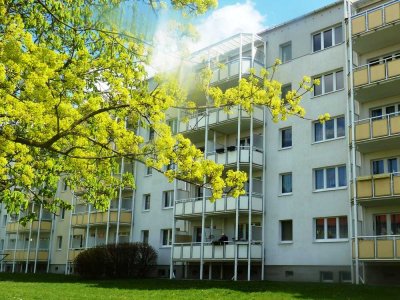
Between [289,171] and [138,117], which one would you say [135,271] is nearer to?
[289,171]

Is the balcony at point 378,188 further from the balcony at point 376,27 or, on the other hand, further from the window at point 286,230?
the balcony at point 376,27

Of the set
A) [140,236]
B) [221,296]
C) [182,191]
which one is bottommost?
[221,296]

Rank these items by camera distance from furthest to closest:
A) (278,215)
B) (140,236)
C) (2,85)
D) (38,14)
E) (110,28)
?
(140,236)
(278,215)
(38,14)
(2,85)
(110,28)

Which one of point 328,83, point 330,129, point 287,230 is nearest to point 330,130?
point 330,129

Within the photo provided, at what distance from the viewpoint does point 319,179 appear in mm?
27531

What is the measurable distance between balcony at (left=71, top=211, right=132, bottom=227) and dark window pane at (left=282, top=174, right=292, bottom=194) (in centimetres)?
1422

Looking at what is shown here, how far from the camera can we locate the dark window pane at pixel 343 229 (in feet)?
83.4

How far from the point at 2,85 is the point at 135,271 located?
89.7 feet

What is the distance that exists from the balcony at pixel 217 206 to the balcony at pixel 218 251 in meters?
1.86

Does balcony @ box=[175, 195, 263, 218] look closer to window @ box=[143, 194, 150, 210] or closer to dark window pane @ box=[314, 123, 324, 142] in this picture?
dark window pane @ box=[314, 123, 324, 142]

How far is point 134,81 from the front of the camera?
315 inches

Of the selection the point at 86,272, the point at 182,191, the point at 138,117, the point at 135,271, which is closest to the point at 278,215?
the point at 182,191

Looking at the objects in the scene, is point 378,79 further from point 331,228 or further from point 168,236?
point 168,236

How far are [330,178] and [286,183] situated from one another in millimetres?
2905
